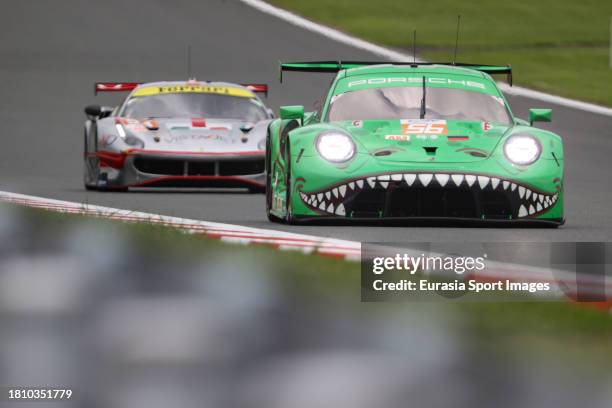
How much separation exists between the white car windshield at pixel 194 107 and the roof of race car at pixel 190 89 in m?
0.06

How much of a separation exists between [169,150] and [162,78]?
1045cm

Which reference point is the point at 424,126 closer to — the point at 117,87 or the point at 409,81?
the point at 409,81

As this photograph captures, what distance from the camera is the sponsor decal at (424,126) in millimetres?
9961

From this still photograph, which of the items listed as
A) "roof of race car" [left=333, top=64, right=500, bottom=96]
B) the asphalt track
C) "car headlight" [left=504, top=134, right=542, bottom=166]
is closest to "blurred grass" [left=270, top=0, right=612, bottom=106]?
the asphalt track

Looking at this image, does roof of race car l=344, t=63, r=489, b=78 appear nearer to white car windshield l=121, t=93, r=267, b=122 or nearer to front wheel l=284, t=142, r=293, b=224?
front wheel l=284, t=142, r=293, b=224

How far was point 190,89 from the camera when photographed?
16.0 m

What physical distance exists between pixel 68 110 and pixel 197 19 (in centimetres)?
919

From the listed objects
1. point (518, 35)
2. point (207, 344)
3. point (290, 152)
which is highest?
point (518, 35)

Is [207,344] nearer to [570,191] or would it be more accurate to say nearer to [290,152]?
[290,152]

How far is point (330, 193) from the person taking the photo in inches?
381

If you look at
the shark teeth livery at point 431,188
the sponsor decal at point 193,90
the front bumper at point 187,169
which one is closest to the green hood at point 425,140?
the shark teeth livery at point 431,188

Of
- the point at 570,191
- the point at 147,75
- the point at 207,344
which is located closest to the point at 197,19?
the point at 147,75

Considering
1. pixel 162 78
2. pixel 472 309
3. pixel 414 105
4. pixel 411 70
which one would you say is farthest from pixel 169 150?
pixel 162 78

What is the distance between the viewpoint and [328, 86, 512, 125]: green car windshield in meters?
10.5
